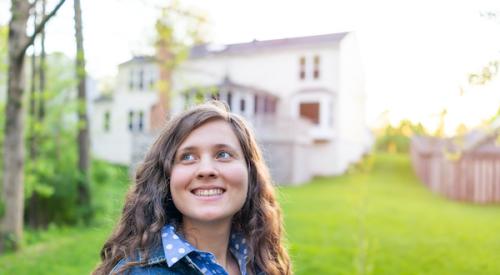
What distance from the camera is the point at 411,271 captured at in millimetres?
5156

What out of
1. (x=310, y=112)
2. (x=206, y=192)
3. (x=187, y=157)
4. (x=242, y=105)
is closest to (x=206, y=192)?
(x=206, y=192)

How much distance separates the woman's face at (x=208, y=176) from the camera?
1.40 m

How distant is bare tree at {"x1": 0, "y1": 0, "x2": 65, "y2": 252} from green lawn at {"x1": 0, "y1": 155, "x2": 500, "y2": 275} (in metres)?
0.37

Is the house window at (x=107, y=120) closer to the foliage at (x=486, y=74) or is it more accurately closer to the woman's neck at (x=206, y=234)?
the foliage at (x=486, y=74)

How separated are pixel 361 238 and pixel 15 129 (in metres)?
3.72

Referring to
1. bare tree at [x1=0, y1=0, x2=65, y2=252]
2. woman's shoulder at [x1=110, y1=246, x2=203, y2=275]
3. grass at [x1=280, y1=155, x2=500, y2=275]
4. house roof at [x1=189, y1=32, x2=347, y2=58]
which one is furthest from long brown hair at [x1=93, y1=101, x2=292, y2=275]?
bare tree at [x1=0, y1=0, x2=65, y2=252]

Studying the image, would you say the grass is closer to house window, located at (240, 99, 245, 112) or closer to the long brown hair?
the long brown hair

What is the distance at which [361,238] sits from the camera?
170 inches

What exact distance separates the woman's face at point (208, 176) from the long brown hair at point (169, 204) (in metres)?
0.03

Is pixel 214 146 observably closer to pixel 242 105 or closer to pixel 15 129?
pixel 15 129

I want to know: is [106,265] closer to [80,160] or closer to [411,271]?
[411,271]

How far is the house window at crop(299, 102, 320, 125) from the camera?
16570mm

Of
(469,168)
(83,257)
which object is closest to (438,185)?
(469,168)

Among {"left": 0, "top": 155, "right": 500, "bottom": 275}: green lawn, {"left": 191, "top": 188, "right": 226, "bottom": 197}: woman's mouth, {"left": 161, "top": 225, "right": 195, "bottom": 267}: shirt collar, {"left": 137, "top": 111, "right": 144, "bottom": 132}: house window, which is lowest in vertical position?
{"left": 0, "top": 155, "right": 500, "bottom": 275}: green lawn
